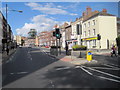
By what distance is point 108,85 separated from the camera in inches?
230

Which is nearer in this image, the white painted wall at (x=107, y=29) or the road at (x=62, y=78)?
the road at (x=62, y=78)

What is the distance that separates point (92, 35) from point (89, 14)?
941cm

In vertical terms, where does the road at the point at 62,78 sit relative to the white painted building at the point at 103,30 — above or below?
below

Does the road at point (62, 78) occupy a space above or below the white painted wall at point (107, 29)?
below

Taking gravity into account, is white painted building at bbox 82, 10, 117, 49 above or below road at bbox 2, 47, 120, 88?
above

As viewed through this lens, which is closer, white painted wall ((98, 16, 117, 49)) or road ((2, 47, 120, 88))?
road ((2, 47, 120, 88))

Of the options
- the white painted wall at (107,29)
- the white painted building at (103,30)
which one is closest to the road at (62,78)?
the white painted building at (103,30)

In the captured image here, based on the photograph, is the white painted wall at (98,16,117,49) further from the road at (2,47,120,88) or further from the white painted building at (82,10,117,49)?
the road at (2,47,120,88)

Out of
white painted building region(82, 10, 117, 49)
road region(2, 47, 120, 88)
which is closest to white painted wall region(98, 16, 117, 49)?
white painted building region(82, 10, 117, 49)

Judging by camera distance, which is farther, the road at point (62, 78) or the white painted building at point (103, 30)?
the white painted building at point (103, 30)

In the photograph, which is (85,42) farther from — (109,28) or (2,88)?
(2,88)

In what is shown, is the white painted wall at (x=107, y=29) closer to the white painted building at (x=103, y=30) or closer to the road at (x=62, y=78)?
the white painted building at (x=103, y=30)

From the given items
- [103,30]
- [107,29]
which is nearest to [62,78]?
[103,30]

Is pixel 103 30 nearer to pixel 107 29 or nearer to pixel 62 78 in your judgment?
pixel 107 29
